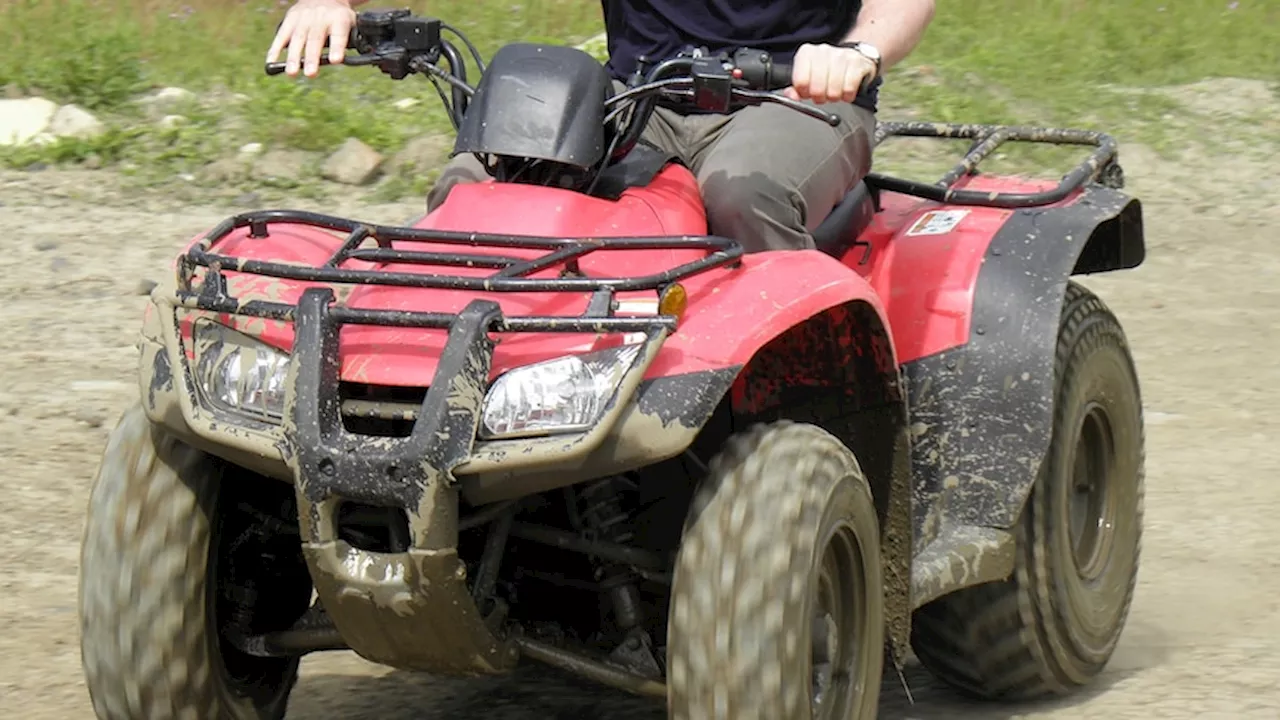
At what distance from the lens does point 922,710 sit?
454 cm

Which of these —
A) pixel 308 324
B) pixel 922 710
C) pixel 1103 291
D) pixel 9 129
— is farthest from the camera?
pixel 9 129

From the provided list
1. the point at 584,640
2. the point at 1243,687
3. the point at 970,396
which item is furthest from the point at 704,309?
the point at 1243,687

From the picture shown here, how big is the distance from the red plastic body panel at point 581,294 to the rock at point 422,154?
5.60 meters

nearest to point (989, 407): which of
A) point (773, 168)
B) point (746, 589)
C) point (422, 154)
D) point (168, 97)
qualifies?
point (773, 168)

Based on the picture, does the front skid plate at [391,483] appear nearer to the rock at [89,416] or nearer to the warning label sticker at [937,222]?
the warning label sticker at [937,222]

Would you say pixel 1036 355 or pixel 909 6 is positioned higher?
pixel 909 6

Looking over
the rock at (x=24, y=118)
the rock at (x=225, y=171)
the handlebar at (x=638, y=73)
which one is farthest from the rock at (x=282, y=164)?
the handlebar at (x=638, y=73)

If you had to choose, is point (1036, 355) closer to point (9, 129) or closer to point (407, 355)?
point (407, 355)

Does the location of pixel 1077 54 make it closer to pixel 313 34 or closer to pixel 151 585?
pixel 313 34

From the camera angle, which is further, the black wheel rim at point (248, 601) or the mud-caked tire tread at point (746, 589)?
the black wheel rim at point (248, 601)

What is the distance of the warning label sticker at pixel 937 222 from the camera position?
4.48m

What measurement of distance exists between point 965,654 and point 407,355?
1.66 m

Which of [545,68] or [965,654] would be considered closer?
[545,68]

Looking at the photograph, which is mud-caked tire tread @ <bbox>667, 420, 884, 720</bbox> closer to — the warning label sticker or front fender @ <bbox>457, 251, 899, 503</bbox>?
front fender @ <bbox>457, 251, 899, 503</bbox>
